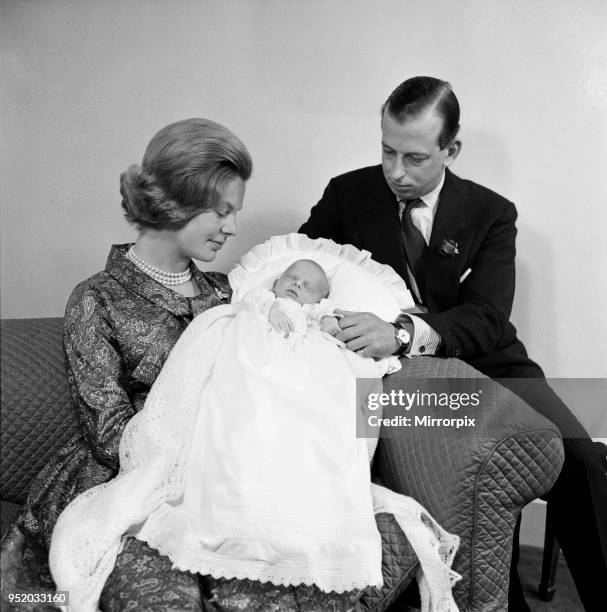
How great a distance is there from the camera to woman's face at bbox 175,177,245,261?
1858mm

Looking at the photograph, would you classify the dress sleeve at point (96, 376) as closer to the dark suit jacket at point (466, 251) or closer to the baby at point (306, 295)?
the baby at point (306, 295)

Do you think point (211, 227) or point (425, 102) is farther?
point (425, 102)

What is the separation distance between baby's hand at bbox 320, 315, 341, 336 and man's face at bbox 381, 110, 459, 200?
21.3 inches

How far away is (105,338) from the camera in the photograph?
174 centimetres

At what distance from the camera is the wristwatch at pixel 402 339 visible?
6.28 ft

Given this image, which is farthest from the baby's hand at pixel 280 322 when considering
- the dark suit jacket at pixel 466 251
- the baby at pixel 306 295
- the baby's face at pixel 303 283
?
the dark suit jacket at pixel 466 251

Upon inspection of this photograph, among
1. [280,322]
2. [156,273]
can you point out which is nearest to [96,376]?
[156,273]

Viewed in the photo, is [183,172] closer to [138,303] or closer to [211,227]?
[211,227]

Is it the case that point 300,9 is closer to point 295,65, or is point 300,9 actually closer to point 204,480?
point 295,65

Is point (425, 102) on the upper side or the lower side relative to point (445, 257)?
upper

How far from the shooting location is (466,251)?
2219 mm

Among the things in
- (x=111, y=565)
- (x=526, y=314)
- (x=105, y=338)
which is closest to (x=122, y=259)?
(x=105, y=338)

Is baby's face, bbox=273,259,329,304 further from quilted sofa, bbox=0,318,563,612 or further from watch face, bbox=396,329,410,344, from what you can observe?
quilted sofa, bbox=0,318,563,612

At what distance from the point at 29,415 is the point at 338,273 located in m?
0.90
